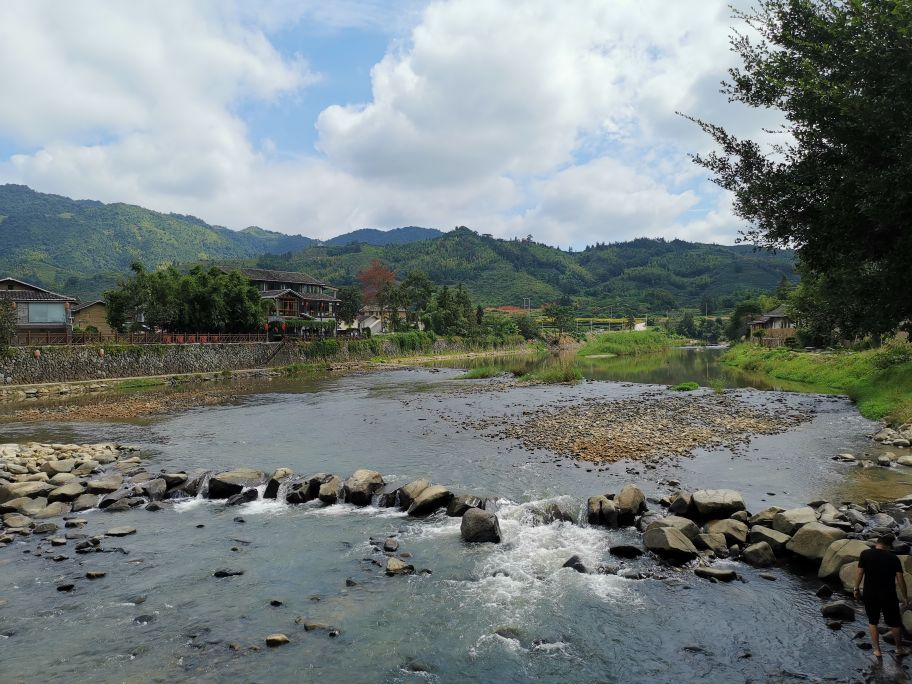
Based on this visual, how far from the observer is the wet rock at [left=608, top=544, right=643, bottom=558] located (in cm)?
1270

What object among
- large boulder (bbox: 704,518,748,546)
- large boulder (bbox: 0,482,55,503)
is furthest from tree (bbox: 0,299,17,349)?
large boulder (bbox: 704,518,748,546)

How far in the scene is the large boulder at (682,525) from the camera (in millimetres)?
12945

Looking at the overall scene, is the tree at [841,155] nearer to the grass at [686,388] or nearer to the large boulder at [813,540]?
the large boulder at [813,540]

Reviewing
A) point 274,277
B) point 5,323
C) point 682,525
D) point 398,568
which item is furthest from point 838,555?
point 274,277

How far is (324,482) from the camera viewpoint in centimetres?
1797

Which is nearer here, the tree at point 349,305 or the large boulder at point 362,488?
the large boulder at point 362,488

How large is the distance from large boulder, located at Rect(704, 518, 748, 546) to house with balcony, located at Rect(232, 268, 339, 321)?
78743 mm

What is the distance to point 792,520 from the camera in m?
12.8

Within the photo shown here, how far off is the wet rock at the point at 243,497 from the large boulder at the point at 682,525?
12212 mm

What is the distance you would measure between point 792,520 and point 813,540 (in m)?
1.08

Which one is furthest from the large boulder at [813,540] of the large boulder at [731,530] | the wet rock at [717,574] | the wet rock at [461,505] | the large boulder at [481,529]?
the wet rock at [461,505]

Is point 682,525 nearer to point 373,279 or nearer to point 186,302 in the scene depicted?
point 186,302

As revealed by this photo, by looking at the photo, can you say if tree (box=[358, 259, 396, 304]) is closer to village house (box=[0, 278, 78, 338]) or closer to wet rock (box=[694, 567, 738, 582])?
village house (box=[0, 278, 78, 338])

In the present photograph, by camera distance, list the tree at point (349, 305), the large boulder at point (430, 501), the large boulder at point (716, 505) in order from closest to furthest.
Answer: the large boulder at point (716, 505), the large boulder at point (430, 501), the tree at point (349, 305)
